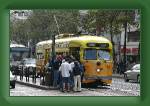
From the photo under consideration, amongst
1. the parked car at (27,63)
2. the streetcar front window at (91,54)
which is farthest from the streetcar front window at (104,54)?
the parked car at (27,63)

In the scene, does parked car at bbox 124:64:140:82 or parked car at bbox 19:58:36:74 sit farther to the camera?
parked car at bbox 19:58:36:74

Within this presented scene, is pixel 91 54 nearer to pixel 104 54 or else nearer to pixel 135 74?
pixel 104 54

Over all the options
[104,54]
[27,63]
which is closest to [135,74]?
[27,63]

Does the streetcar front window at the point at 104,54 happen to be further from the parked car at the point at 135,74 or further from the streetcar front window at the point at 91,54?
the parked car at the point at 135,74

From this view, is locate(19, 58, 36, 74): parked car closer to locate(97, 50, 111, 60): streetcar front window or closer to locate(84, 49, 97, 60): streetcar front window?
locate(84, 49, 97, 60): streetcar front window

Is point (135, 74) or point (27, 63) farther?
point (135, 74)

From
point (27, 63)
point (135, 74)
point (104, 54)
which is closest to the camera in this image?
point (27, 63)

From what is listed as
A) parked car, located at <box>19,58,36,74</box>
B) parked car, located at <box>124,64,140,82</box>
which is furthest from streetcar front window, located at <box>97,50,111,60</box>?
parked car, located at <box>124,64,140,82</box>
